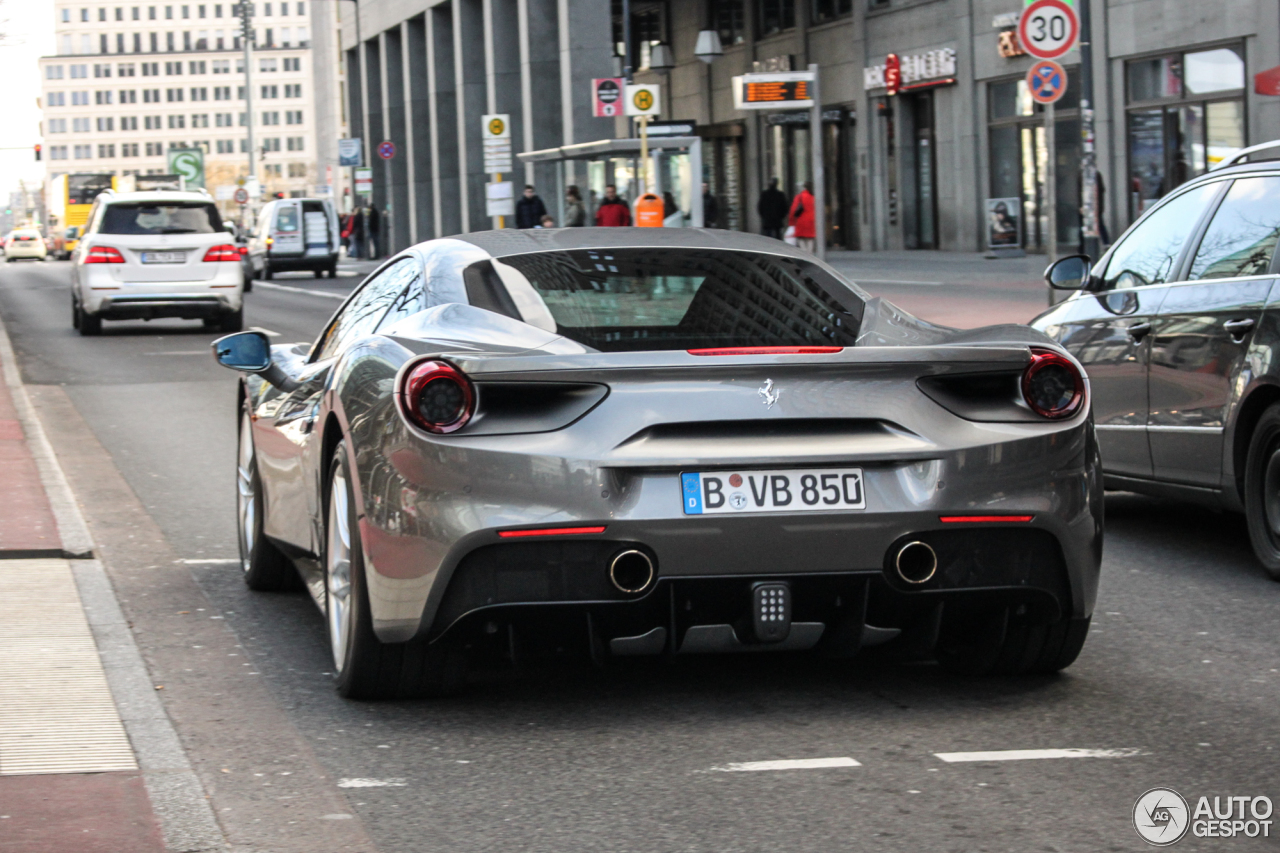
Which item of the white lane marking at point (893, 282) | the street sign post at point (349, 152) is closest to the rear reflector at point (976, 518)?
the white lane marking at point (893, 282)

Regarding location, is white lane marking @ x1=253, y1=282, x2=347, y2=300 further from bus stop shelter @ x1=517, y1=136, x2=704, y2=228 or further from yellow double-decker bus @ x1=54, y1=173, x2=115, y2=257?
yellow double-decker bus @ x1=54, y1=173, x2=115, y2=257

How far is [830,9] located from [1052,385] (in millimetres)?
41107

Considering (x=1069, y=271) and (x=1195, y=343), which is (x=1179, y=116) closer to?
(x=1069, y=271)

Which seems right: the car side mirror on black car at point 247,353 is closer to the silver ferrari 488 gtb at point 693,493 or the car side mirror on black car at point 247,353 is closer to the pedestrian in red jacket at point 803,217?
the silver ferrari 488 gtb at point 693,493

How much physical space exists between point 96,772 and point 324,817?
0.62 m

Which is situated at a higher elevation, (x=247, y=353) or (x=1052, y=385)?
(x=247, y=353)

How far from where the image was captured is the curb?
388 centimetres

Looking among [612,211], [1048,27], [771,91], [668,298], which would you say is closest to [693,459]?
[668,298]

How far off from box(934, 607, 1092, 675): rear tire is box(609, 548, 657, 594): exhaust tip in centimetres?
97

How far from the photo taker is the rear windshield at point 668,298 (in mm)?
5109

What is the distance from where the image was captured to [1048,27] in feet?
50.7

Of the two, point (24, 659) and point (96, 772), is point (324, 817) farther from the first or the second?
point (24, 659)

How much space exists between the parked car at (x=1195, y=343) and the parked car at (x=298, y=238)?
3895cm

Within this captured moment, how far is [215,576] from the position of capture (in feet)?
23.8
